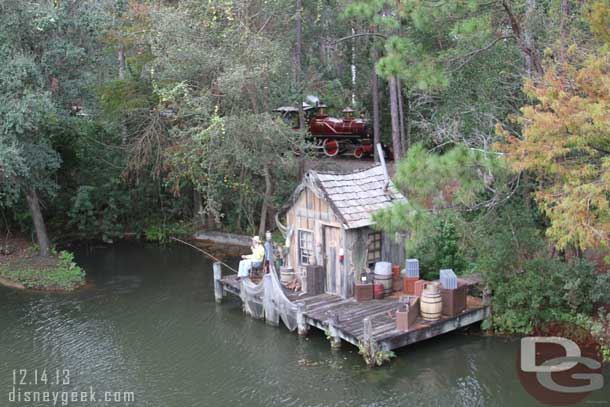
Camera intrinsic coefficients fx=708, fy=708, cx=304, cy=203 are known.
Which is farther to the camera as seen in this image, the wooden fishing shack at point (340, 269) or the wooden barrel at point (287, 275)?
the wooden barrel at point (287, 275)

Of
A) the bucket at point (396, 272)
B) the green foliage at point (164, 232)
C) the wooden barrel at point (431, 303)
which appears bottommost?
the wooden barrel at point (431, 303)

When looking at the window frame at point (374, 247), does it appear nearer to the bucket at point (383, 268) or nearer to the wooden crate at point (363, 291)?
the bucket at point (383, 268)

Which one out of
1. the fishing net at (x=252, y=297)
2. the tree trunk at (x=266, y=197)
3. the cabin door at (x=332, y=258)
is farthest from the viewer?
the tree trunk at (x=266, y=197)

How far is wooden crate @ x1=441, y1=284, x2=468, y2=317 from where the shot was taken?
14.3 metres

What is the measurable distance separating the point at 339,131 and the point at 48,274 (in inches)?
477

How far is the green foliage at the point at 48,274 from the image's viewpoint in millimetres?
19531

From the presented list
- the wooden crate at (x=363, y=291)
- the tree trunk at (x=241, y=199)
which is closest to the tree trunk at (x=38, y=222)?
the tree trunk at (x=241, y=199)

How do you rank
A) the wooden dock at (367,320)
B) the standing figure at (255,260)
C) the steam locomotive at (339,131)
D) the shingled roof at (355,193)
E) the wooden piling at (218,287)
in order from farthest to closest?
the steam locomotive at (339,131) < the wooden piling at (218,287) < the standing figure at (255,260) < the shingled roof at (355,193) < the wooden dock at (367,320)

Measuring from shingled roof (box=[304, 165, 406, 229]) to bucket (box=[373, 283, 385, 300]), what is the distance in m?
1.39

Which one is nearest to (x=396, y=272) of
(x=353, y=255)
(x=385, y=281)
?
(x=385, y=281)

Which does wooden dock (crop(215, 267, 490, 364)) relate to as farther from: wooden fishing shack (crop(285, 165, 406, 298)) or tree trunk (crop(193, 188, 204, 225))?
tree trunk (crop(193, 188, 204, 225))

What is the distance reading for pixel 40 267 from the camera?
20.6 metres

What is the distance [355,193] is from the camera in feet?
51.6

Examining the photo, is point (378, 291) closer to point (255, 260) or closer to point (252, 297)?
point (252, 297)
